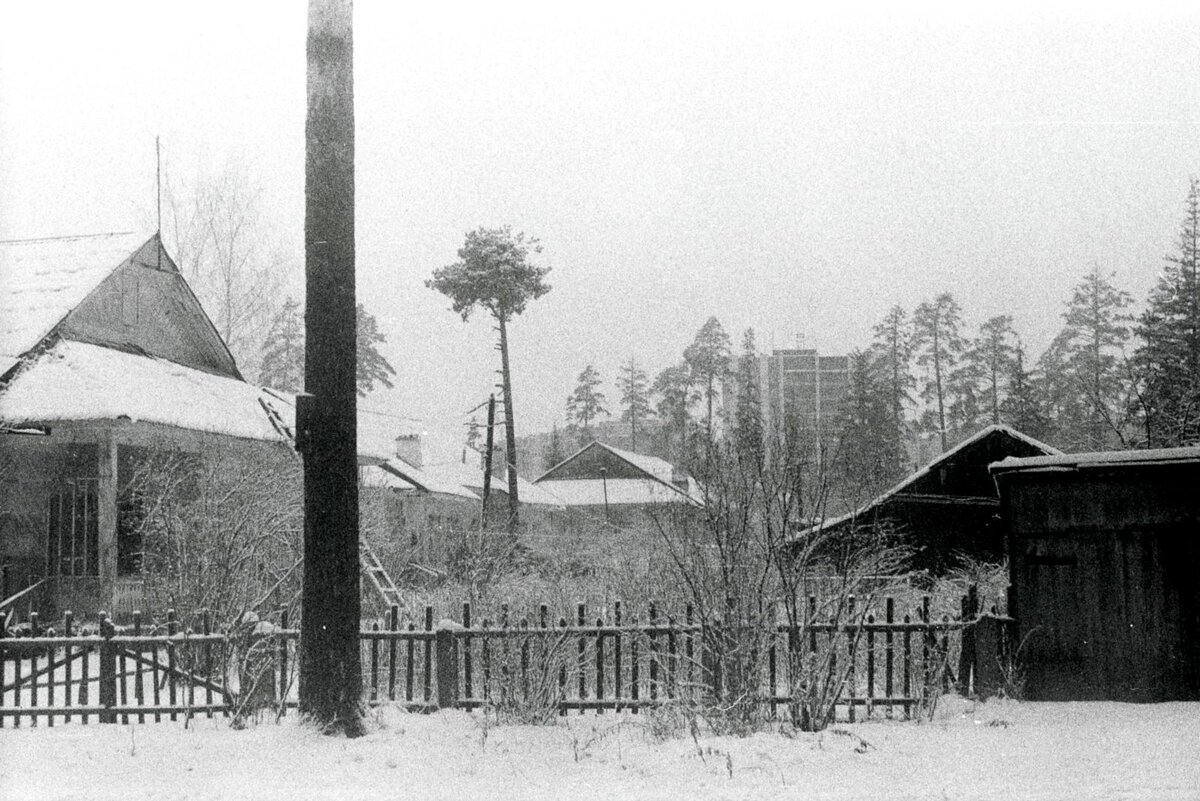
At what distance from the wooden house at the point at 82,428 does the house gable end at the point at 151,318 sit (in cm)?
5

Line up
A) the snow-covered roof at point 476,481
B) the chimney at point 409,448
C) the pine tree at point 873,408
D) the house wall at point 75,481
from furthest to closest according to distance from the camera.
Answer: the pine tree at point 873,408
the snow-covered roof at point 476,481
the chimney at point 409,448
the house wall at point 75,481

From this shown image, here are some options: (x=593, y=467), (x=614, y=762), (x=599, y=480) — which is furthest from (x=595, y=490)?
(x=614, y=762)

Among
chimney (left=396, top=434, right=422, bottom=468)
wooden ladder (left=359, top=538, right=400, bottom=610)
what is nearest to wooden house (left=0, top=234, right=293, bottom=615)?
wooden ladder (left=359, top=538, right=400, bottom=610)

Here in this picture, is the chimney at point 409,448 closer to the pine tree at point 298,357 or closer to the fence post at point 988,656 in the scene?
the pine tree at point 298,357

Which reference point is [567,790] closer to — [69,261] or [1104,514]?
[1104,514]

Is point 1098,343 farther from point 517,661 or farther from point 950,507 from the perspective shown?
point 517,661

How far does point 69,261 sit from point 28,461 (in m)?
5.86

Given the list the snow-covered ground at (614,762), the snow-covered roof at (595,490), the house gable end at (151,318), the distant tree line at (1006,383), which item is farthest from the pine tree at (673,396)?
the snow-covered ground at (614,762)

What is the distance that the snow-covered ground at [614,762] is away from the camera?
6262 mm

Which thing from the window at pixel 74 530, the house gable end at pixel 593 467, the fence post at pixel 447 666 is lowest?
the fence post at pixel 447 666

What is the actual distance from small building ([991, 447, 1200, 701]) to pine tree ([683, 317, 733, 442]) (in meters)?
67.2

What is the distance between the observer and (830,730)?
730cm

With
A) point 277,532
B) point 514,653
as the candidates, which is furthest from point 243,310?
point 514,653

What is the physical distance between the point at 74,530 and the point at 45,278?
20.1 ft
